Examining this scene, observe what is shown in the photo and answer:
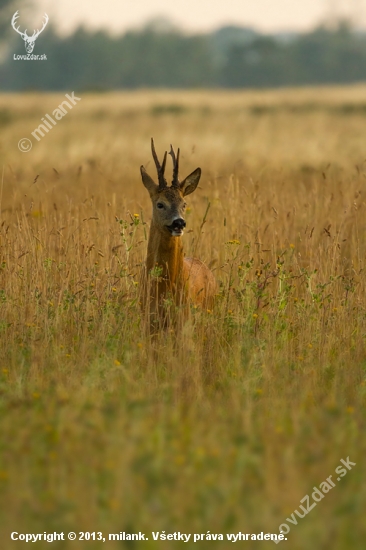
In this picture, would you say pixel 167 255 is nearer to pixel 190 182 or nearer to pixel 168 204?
pixel 168 204

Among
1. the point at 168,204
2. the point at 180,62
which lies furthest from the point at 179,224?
the point at 180,62

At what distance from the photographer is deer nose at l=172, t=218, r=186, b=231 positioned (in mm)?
6902

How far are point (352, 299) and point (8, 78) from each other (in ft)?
331

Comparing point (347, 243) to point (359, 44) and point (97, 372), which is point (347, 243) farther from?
point (359, 44)

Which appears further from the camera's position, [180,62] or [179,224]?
[180,62]

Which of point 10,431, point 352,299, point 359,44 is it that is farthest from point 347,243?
point 359,44

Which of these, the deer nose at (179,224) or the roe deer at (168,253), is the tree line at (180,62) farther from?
the deer nose at (179,224)

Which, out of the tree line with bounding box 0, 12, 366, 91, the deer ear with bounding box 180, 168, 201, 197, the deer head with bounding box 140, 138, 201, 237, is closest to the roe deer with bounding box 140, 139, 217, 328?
the deer head with bounding box 140, 138, 201, 237

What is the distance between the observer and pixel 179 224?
691 centimetres

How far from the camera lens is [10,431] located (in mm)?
4691

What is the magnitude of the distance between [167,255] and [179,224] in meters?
0.35

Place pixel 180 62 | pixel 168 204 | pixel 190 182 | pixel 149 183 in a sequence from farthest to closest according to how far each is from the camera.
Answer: pixel 180 62 → pixel 190 182 → pixel 149 183 → pixel 168 204

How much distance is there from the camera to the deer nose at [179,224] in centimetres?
690

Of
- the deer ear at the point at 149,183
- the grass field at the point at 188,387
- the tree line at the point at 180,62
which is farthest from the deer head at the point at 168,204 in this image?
the tree line at the point at 180,62
